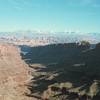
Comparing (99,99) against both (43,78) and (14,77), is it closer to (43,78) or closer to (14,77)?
(43,78)

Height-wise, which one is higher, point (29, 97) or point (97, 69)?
point (97, 69)

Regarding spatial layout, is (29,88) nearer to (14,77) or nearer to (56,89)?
(56,89)

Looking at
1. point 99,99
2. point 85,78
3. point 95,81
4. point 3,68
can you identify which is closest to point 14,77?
point 3,68

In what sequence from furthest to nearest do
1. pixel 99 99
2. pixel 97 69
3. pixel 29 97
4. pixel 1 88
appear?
pixel 97 69, pixel 1 88, pixel 29 97, pixel 99 99

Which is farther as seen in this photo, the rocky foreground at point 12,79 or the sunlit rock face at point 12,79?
the sunlit rock face at point 12,79

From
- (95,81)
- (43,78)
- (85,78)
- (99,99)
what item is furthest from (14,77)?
(99,99)

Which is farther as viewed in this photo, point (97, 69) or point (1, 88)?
point (97, 69)

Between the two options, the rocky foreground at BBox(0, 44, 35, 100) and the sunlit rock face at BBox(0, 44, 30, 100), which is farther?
the sunlit rock face at BBox(0, 44, 30, 100)

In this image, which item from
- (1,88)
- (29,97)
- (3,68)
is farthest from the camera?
(3,68)

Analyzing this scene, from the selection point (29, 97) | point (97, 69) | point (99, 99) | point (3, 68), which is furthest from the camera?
point (3, 68)
